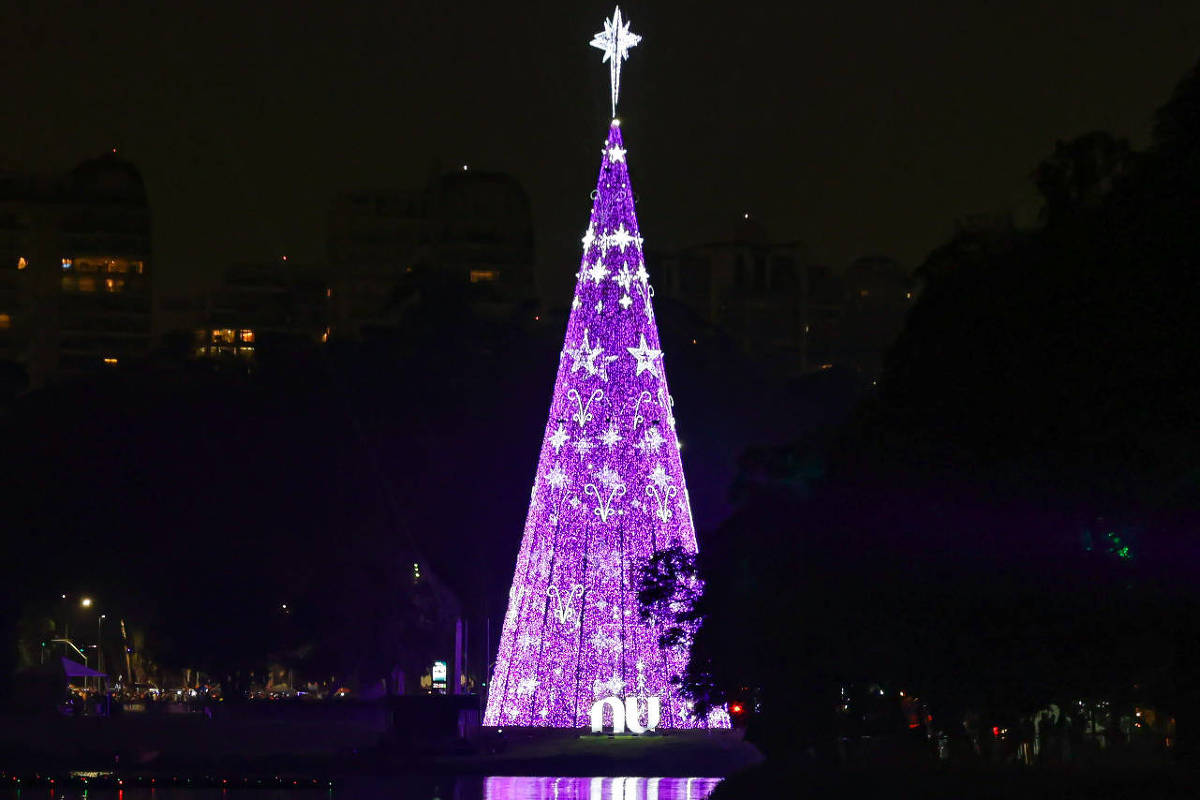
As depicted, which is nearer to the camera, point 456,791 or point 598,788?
point 456,791

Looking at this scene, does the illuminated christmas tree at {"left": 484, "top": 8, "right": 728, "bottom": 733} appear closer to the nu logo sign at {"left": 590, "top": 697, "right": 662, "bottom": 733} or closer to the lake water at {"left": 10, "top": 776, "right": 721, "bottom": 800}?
the nu logo sign at {"left": 590, "top": 697, "right": 662, "bottom": 733}

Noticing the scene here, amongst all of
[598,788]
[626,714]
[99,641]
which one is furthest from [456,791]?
[99,641]

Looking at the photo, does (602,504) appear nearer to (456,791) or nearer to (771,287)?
(456,791)

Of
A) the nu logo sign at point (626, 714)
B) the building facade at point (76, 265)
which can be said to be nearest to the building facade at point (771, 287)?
the building facade at point (76, 265)

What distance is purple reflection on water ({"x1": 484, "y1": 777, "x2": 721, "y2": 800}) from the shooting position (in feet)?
124

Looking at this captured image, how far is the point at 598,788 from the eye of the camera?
135 feet

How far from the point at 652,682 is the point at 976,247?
21.4 metres

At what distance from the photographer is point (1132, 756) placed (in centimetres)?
4503

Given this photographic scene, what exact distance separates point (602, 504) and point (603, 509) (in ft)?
0.36

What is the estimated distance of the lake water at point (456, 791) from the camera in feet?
126

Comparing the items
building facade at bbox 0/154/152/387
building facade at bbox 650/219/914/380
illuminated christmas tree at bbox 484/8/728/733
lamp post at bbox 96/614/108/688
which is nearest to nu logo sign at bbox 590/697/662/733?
illuminated christmas tree at bbox 484/8/728/733

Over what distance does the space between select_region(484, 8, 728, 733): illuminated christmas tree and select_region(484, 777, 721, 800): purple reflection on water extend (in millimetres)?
2727

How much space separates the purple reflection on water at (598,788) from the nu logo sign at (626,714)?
89.9 inches

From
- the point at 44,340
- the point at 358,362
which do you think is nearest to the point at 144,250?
the point at 44,340
